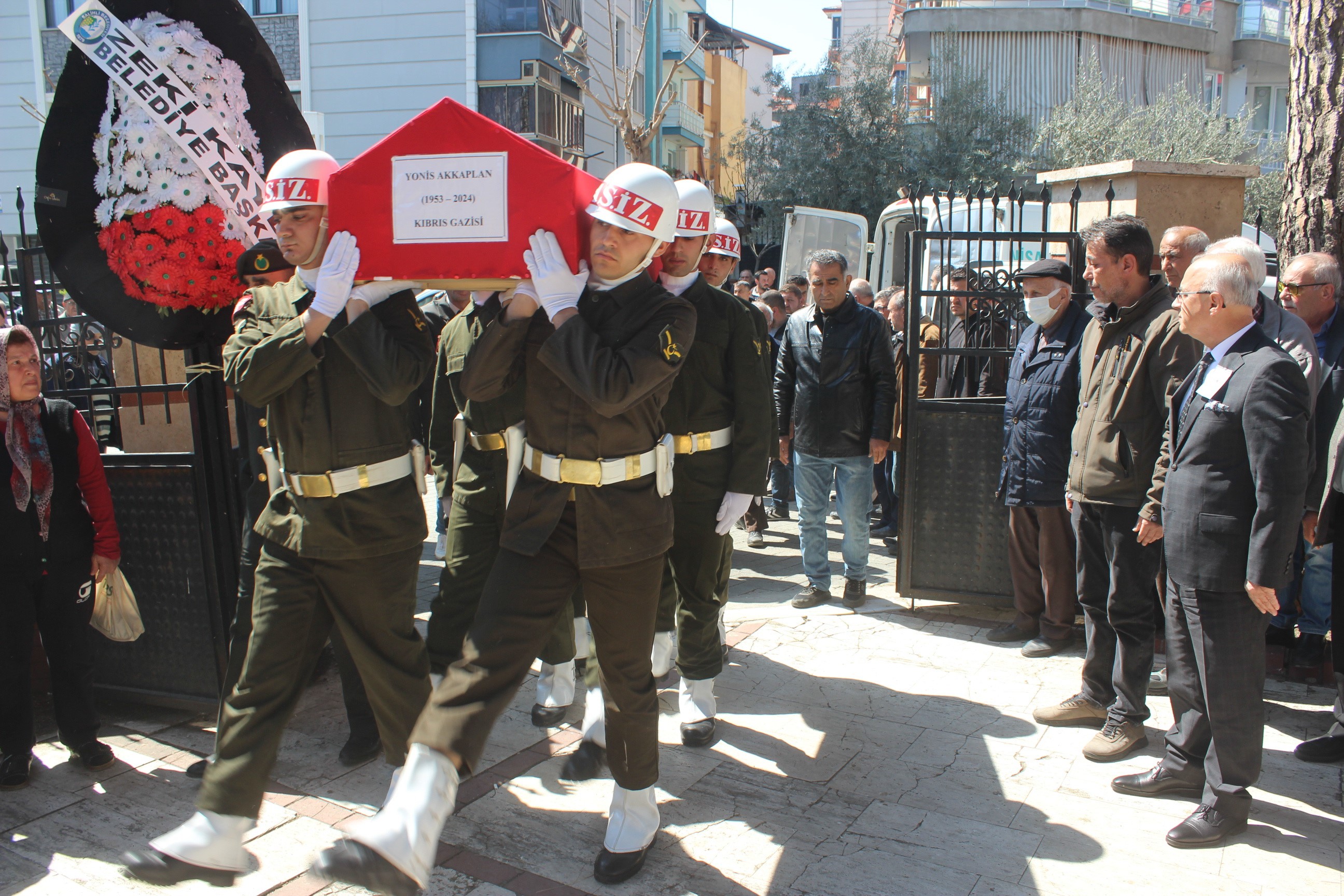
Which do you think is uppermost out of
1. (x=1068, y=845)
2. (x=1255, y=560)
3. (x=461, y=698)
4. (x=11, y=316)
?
(x=11, y=316)

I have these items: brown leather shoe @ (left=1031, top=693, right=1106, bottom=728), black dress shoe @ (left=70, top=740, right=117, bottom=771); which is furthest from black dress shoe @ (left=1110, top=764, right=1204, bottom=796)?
black dress shoe @ (left=70, top=740, right=117, bottom=771)

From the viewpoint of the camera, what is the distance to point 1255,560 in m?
3.11

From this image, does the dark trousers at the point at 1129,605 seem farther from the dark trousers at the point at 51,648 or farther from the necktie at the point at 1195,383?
the dark trousers at the point at 51,648

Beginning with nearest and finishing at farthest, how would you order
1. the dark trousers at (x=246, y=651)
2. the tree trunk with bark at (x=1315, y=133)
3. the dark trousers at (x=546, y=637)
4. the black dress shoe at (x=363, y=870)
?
the black dress shoe at (x=363, y=870) < the dark trousers at (x=546, y=637) < the dark trousers at (x=246, y=651) < the tree trunk with bark at (x=1315, y=133)

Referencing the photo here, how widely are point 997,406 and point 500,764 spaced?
3.35 m

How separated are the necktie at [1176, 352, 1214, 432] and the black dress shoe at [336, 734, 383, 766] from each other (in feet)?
10.7

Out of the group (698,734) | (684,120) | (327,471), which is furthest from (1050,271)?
(684,120)

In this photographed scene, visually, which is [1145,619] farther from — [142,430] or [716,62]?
[716,62]

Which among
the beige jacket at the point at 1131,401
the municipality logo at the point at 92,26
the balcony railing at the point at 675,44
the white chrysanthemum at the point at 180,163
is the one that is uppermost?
the balcony railing at the point at 675,44

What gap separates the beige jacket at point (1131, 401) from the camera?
392cm

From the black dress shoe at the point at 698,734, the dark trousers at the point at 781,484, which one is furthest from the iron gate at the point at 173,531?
the dark trousers at the point at 781,484

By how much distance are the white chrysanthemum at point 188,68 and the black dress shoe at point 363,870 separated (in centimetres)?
308

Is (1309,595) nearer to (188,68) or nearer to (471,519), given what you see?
(471,519)

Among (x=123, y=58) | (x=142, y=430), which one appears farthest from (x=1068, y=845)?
(x=142, y=430)
